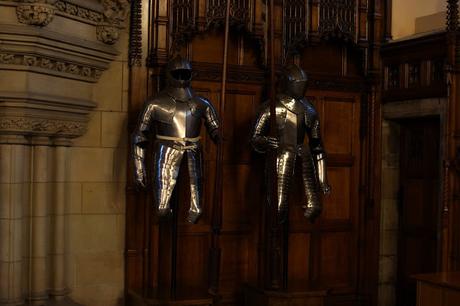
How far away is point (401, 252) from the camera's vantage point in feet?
18.8

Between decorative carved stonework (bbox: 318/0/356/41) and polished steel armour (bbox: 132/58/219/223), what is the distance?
1.42m

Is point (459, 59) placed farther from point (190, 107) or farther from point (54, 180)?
point (54, 180)

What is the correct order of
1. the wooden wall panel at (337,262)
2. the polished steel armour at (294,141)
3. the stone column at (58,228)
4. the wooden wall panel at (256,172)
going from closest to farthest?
the stone column at (58,228), the polished steel armour at (294,141), the wooden wall panel at (256,172), the wooden wall panel at (337,262)

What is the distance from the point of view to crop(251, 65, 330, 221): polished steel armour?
467cm

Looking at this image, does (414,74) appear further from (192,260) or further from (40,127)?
(40,127)

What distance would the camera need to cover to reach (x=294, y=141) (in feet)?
15.6

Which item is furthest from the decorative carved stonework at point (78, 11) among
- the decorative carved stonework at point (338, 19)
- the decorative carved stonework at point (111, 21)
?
the decorative carved stonework at point (338, 19)

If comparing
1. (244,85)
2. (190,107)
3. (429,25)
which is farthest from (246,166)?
(429,25)

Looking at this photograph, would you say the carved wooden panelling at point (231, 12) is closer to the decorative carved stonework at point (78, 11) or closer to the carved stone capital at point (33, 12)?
the decorative carved stonework at point (78, 11)

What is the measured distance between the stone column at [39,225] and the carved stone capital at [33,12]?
2.34 feet

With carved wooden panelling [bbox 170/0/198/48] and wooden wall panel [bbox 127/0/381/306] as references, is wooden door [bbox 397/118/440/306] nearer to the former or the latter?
wooden wall panel [bbox 127/0/381/306]

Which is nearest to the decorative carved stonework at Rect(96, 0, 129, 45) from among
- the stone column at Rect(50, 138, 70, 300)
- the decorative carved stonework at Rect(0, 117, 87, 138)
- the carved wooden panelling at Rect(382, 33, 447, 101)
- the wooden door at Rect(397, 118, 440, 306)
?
the decorative carved stonework at Rect(0, 117, 87, 138)

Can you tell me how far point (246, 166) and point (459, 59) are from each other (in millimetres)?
1632

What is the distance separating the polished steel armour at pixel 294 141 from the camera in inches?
184
